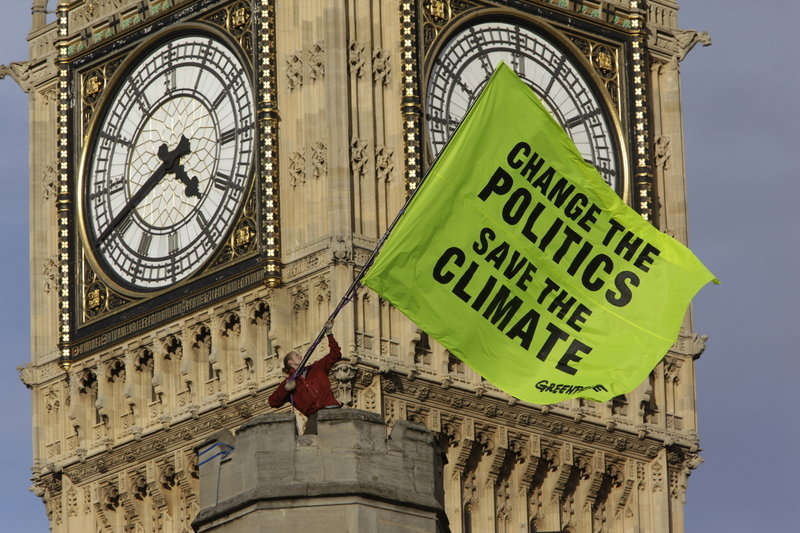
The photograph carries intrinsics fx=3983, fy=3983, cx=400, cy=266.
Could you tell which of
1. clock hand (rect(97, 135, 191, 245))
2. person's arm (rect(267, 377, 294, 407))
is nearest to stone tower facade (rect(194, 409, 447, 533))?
person's arm (rect(267, 377, 294, 407))

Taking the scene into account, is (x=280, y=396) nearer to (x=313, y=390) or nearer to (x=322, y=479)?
(x=313, y=390)

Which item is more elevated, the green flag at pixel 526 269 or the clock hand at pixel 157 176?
the clock hand at pixel 157 176

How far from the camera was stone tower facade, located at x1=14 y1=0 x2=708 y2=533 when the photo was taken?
4484 cm

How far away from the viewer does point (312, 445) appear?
3028cm

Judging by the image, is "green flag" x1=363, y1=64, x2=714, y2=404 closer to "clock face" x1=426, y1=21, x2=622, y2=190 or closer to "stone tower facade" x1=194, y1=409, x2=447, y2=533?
"stone tower facade" x1=194, y1=409, x2=447, y2=533

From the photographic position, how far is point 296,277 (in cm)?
4484

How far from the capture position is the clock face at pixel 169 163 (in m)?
46.1

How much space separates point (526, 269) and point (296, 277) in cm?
1310

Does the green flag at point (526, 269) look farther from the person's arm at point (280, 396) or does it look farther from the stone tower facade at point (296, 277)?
the stone tower facade at point (296, 277)

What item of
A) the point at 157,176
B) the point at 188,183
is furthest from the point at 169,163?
the point at 188,183

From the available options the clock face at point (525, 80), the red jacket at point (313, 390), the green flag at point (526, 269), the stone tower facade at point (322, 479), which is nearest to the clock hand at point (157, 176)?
the clock face at point (525, 80)

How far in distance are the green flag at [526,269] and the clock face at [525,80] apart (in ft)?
43.9

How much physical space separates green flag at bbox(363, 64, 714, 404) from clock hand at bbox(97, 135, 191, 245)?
48.5ft

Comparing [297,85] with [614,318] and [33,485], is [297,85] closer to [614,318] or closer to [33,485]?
[33,485]
